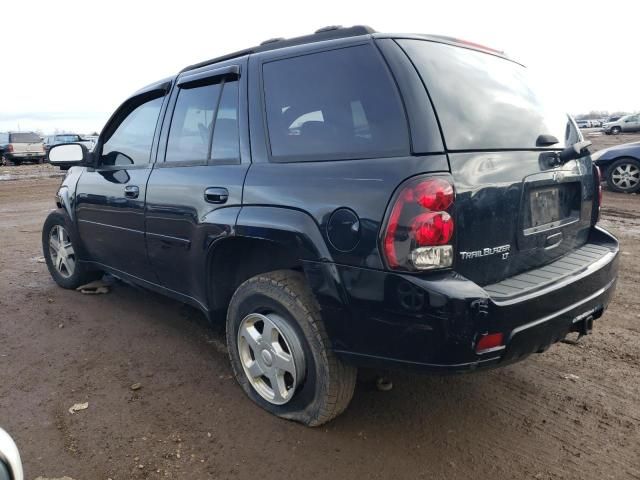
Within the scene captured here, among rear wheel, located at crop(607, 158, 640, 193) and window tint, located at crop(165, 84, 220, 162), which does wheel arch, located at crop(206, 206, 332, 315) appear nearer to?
window tint, located at crop(165, 84, 220, 162)

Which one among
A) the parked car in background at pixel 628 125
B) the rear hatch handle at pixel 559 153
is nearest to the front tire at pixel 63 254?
the rear hatch handle at pixel 559 153

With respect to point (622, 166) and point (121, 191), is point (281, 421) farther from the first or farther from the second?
point (622, 166)

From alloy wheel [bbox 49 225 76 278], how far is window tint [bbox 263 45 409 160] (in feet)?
9.93

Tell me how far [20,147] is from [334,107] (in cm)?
2927

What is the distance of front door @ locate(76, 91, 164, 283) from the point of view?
3.53 metres

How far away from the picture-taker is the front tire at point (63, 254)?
15.0 feet

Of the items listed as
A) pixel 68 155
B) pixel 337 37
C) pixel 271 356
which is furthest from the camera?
pixel 68 155

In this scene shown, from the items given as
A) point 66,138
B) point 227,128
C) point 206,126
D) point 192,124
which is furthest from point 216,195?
point 66,138

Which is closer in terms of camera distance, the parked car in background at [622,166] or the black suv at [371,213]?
the black suv at [371,213]

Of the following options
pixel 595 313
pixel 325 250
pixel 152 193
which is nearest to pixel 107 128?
pixel 152 193

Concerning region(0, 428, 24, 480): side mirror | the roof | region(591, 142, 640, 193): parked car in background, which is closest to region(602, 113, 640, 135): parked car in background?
region(591, 142, 640, 193): parked car in background

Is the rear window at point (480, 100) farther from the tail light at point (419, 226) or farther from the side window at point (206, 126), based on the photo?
the side window at point (206, 126)

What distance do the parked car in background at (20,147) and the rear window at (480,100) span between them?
28.2 meters

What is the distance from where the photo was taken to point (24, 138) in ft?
88.0
